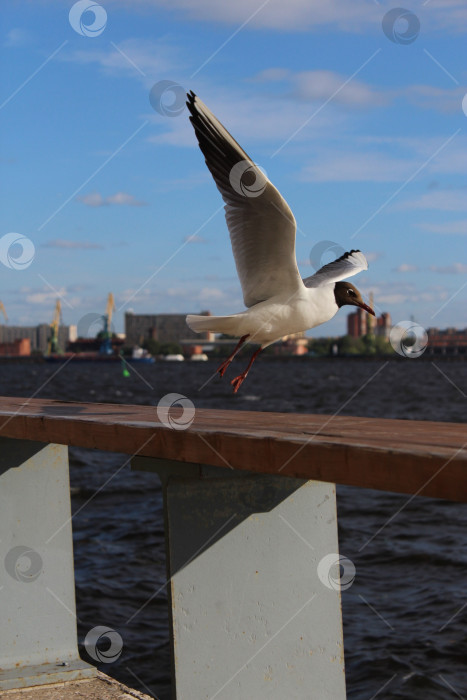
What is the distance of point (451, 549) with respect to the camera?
1203 cm

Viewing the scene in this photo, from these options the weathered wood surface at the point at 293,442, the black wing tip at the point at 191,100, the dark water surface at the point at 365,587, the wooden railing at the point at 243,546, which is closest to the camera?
the weathered wood surface at the point at 293,442

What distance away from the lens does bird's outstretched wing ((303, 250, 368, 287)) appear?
5969mm

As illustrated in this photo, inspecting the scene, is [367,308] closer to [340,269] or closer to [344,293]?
[344,293]

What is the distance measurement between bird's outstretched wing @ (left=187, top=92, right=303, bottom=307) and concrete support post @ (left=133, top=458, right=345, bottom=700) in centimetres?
173

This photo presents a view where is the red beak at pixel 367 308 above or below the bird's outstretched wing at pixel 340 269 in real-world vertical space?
below

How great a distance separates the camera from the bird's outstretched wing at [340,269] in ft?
19.6

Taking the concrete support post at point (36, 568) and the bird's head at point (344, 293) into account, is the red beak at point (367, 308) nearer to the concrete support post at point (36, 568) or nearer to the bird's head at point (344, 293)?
the bird's head at point (344, 293)

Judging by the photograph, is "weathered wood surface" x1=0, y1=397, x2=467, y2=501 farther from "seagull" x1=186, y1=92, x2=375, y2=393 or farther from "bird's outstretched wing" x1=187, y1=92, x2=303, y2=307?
"bird's outstretched wing" x1=187, y1=92, x2=303, y2=307

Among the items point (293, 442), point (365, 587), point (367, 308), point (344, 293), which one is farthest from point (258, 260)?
point (365, 587)

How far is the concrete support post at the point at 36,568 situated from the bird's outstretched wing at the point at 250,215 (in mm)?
1618

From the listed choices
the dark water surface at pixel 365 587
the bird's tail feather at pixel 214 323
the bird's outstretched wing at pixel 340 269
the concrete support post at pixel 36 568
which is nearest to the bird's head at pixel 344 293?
the bird's outstretched wing at pixel 340 269

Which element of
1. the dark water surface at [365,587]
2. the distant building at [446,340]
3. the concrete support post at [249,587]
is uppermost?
the distant building at [446,340]

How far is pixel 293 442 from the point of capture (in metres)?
2.93

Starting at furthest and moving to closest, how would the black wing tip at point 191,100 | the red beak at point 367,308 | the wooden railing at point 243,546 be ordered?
the red beak at point 367,308 → the black wing tip at point 191,100 → the wooden railing at point 243,546
